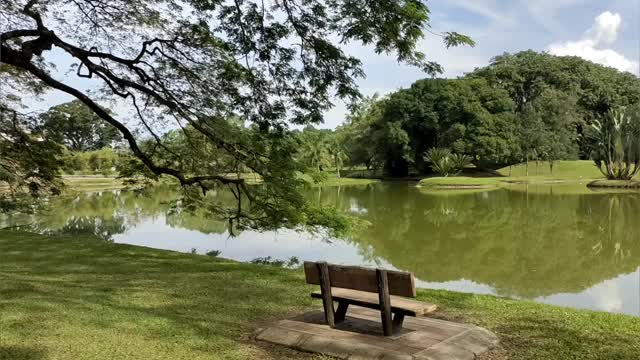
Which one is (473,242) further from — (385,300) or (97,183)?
(97,183)

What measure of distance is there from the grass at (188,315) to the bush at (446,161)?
40.1 metres

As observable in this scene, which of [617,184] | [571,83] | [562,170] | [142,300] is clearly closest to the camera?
[142,300]

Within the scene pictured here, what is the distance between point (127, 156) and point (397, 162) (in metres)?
45.5

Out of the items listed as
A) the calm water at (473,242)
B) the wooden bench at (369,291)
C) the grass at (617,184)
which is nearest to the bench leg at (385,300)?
the wooden bench at (369,291)

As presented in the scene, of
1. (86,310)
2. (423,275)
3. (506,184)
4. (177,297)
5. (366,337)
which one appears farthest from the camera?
(506,184)

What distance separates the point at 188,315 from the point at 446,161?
1687 inches

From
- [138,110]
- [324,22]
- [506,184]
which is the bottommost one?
[506,184]

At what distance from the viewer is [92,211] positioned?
26406 mm

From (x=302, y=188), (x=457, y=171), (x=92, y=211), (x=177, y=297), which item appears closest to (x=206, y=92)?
(x=302, y=188)

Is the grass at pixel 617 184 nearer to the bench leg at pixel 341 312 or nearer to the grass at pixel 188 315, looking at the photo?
the grass at pixel 188 315

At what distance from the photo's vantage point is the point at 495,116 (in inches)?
1890

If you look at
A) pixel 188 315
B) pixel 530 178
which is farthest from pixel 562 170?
pixel 188 315

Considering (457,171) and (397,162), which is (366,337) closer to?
(457,171)

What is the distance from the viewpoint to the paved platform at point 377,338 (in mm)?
4023
